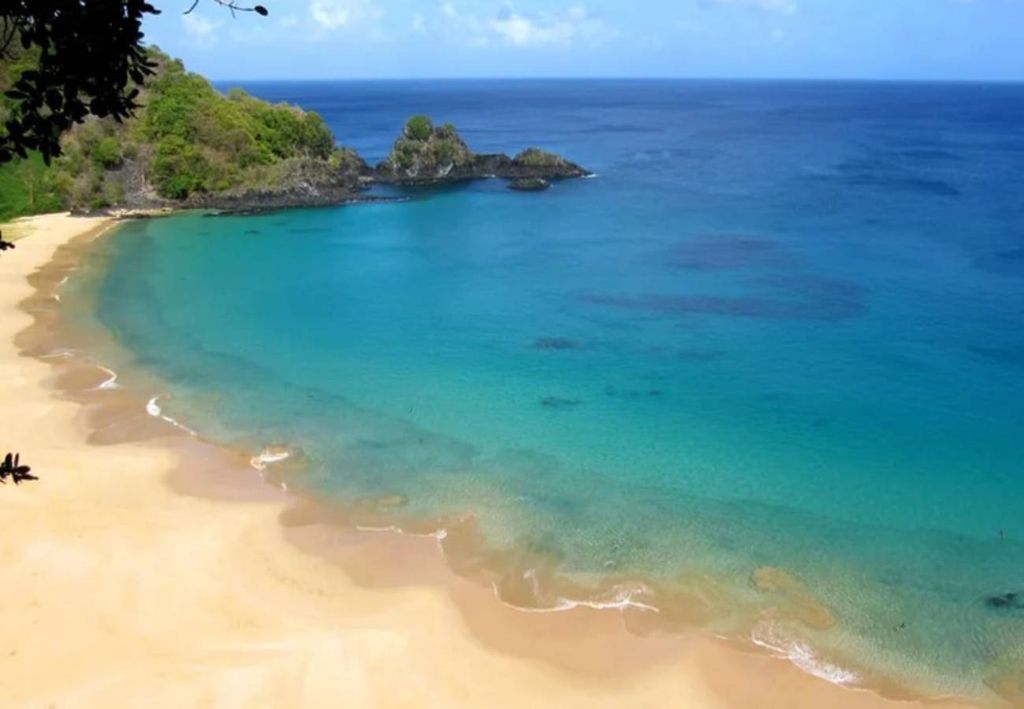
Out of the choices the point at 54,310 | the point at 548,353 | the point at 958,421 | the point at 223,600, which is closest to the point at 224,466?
the point at 223,600

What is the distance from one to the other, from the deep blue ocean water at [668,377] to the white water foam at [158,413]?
0.92 meters

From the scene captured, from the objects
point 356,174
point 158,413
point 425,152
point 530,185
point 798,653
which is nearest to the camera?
point 798,653

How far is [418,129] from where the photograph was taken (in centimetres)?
6975

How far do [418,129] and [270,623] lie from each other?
5931 centimetres

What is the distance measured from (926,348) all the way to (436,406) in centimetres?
1783

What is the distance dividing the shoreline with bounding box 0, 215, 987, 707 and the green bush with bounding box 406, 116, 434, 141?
172ft

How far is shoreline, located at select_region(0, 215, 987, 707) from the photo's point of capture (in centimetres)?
1394

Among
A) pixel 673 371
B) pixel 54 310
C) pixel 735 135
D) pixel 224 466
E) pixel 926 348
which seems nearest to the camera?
pixel 224 466

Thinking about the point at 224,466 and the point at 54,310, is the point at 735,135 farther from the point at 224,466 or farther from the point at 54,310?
the point at 224,466

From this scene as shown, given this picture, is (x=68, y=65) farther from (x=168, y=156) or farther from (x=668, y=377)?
(x=168, y=156)

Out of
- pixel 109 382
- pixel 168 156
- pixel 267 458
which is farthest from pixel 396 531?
pixel 168 156

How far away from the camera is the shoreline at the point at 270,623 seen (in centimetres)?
1394

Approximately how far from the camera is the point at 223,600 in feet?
→ 53.0

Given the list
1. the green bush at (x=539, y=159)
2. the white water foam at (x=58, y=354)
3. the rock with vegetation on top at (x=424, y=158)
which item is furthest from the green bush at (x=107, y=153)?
the green bush at (x=539, y=159)
